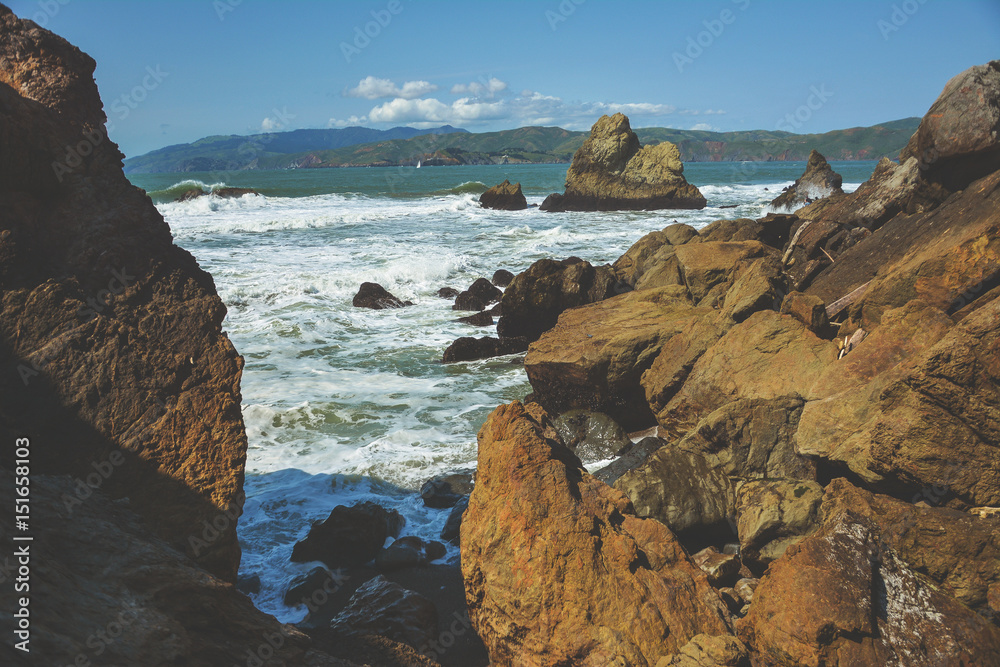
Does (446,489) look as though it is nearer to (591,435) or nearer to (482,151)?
(591,435)

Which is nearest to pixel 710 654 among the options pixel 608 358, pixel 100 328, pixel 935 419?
pixel 935 419

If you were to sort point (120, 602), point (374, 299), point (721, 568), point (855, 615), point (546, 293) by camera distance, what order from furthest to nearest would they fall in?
point (374, 299) < point (546, 293) < point (721, 568) < point (855, 615) < point (120, 602)

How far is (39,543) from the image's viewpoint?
200cm

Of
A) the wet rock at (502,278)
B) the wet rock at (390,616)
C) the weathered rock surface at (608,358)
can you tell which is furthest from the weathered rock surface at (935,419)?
the wet rock at (502,278)

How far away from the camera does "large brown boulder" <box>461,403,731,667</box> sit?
9.77 ft

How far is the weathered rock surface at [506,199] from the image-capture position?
121ft

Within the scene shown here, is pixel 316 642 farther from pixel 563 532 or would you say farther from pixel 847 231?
pixel 847 231

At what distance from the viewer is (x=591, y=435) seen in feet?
22.2

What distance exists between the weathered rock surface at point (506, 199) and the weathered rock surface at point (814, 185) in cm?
1470

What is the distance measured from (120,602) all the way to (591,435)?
208 inches

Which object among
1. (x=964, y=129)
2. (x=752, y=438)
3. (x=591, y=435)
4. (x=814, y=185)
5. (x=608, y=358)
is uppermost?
(x=964, y=129)

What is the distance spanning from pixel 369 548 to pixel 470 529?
1.90m

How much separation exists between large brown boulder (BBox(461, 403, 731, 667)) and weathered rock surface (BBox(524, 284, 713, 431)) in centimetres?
320

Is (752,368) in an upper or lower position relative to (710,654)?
upper
